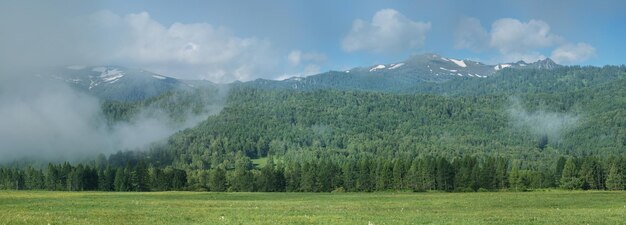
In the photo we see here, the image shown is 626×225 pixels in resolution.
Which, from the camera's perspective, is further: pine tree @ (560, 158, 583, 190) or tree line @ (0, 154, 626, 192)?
pine tree @ (560, 158, 583, 190)

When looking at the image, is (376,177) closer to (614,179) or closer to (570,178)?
(570,178)

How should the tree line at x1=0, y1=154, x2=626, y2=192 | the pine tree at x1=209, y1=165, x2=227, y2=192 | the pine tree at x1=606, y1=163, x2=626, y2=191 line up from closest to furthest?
the pine tree at x1=606, y1=163, x2=626, y2=191 → the tree line at x1=0, y1=154, x2=626, y2=192 → the pine tree at x1=209, y1=165, x2=227, y2=192

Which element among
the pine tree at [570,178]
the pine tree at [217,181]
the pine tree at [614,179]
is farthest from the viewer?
the pine tree at [217,181]

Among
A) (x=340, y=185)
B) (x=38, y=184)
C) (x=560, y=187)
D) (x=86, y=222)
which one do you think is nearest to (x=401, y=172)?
(x=340, y=185)

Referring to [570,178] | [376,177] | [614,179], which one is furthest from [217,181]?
[614,179]

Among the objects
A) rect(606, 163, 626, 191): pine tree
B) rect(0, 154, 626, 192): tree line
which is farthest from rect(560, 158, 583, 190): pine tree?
rect(606, 163, 626, 191): pine tree

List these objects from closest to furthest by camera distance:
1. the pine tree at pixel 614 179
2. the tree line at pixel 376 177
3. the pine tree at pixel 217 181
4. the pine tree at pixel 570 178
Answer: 1. the pine tree at pixel 614 179
2. the tree line at pixel 376 177
3. the pine tree at pixel 570 178
4. the pine tree at pixel 217 181

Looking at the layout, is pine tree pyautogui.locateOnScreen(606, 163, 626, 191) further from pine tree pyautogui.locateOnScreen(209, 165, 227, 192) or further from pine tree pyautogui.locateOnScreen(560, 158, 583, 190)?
pine tree pyautogui.locateOnScreen(209, 165, 227, 192)

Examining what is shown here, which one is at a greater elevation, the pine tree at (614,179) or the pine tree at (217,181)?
the pine tree at (217,181)

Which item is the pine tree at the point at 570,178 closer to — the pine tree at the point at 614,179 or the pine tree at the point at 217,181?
the pine tree at the point at 614,179

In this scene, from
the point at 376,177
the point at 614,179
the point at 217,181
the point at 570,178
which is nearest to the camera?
the point at 614,179

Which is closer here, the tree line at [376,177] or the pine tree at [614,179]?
the pine tree at [614,179]

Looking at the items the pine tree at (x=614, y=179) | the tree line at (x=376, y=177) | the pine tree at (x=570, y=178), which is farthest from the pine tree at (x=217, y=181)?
the pine tree at (x=614, y=179)

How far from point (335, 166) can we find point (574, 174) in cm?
7603
